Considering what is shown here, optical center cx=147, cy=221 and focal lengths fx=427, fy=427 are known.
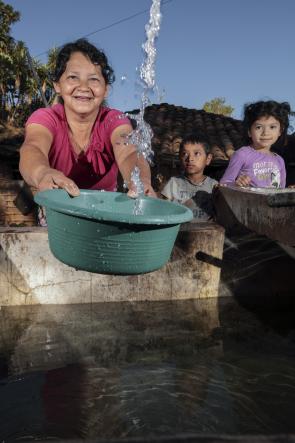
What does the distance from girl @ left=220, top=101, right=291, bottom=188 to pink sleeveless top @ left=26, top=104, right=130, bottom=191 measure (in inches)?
56.1

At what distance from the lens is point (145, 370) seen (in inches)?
83.5

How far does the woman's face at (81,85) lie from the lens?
2461mm

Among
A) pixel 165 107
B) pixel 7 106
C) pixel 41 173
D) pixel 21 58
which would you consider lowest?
pixel 41 173

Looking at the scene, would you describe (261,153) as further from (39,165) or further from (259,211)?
(39,165)

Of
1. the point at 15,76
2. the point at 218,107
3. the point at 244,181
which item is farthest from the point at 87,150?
the point at 218,107

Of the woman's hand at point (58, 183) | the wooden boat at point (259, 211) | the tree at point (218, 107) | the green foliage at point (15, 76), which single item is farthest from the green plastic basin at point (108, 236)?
the tree at point (218, 107)

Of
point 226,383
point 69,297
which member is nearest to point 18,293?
point 69,297

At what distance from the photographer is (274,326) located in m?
2.75

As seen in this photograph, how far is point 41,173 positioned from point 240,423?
1333mm

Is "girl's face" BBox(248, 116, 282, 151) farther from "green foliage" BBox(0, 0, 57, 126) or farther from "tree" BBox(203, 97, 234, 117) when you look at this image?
"tree" BBox(203, 97, 234, 117)

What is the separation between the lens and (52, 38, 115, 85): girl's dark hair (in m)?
2.53

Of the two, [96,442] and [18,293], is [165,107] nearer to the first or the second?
[18,293]

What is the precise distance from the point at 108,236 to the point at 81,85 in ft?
4.00

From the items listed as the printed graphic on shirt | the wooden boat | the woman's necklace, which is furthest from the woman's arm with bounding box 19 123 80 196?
the printed graphic on shirt
